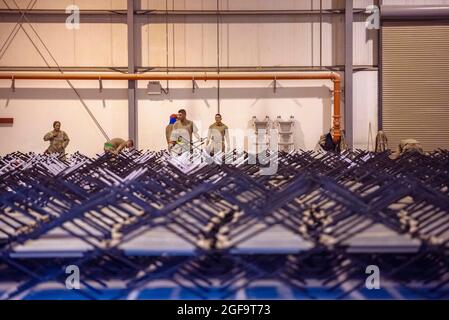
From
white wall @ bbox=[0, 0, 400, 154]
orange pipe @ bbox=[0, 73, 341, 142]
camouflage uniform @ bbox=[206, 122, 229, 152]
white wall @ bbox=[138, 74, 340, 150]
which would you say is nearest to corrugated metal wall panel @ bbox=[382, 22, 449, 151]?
white wall @ bbox=[0, 0, 400, 154]

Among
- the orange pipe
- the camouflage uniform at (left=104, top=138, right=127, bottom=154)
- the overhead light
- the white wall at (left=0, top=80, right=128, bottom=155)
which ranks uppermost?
the orange pipe

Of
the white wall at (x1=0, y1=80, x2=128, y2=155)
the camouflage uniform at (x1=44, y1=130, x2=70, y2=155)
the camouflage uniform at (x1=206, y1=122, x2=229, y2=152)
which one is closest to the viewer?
the camouflage uniform at (x1=44, y1=130, x2=70, y2=155)

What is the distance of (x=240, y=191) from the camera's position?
7.61m

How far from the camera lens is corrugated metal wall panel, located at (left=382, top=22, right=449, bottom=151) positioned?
74.1 ft

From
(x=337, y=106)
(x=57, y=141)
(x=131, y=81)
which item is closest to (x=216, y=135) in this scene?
(x=131, y=81)

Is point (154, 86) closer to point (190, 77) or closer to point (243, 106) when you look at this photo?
point (190, 77)

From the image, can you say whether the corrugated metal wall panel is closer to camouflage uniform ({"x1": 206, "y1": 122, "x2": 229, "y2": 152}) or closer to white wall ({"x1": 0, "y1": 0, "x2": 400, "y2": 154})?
white wall ({"x1": 0, "y1": 0, "x2": 400, "y2": 154})

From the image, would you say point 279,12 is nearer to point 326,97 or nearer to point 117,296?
point 326,97

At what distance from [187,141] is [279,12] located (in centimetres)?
726

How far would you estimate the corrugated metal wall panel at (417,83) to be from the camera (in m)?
22.6

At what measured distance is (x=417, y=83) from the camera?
2264 centimetres

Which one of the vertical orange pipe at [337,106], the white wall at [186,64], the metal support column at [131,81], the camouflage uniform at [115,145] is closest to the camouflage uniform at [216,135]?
the white wall at [186,64]

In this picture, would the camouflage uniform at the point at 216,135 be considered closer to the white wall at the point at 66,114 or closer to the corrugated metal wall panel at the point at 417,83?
the white wall at the point at 66,114
